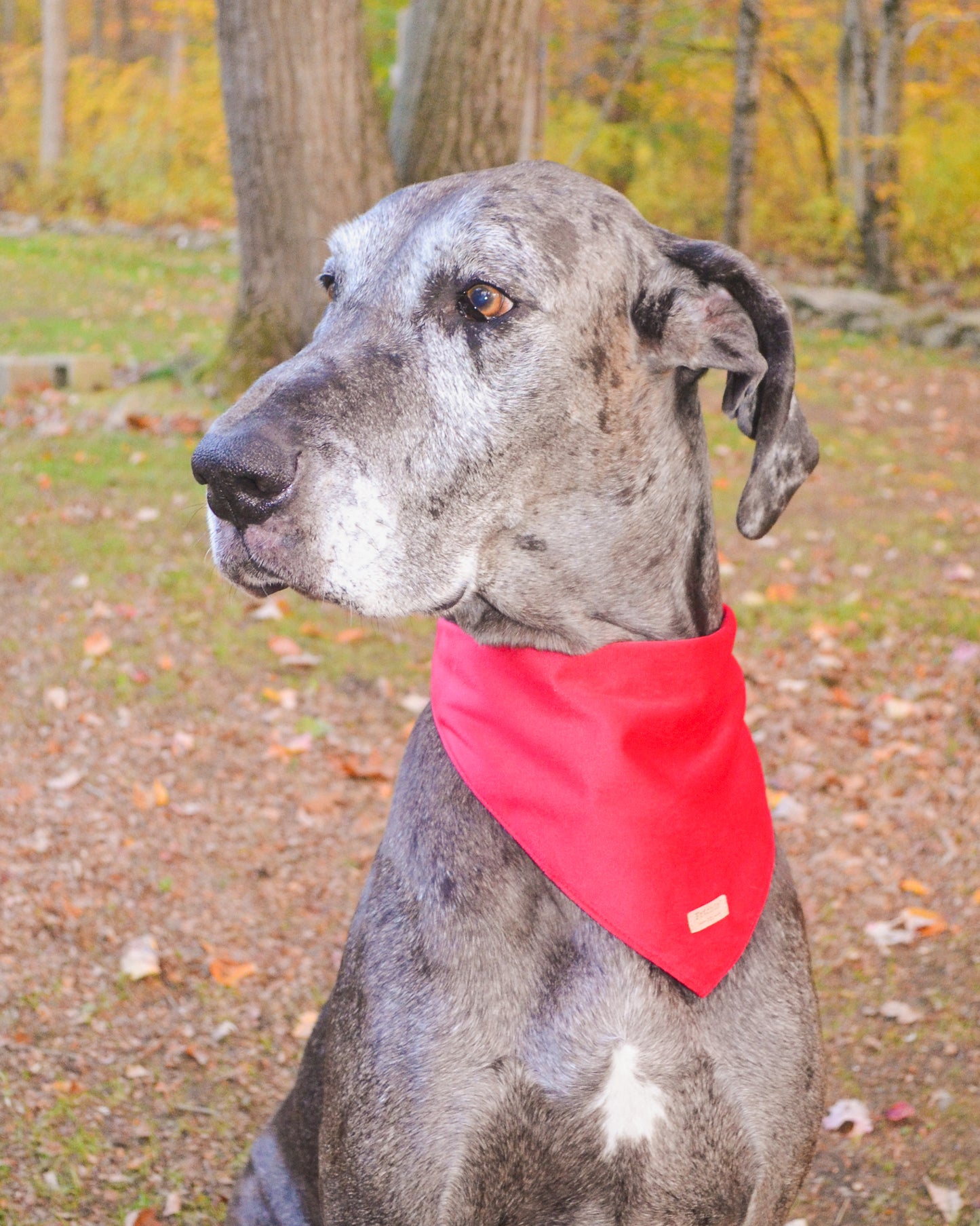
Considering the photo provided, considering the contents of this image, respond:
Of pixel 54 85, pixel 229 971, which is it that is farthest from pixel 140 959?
pixel 54 85

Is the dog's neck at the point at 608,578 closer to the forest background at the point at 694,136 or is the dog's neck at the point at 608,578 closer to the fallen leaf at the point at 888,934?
the fallen leaf at the point at 888,934

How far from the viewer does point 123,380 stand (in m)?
9.97

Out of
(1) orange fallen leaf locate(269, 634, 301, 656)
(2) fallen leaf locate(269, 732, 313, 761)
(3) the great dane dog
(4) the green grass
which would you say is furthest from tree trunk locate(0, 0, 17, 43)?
(3) the great dane dog

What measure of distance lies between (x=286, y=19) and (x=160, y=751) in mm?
4430

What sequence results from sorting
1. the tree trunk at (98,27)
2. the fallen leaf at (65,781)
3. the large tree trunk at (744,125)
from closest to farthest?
the fallen leaf at (65,781)
the large tree trunk at (744,125)
the tree trunk at (98,27)

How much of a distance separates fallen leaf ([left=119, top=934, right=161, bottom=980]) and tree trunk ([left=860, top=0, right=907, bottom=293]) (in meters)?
13.5

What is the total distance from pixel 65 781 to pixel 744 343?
364 centimetres

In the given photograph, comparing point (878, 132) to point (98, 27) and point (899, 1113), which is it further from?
point (98, 27)

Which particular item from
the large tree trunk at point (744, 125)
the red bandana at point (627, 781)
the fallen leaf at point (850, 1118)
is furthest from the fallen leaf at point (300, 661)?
the large tree trunk at point (744, 125)

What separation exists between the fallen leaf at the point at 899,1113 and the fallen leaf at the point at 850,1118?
6 cm

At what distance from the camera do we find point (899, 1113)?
11.7ft

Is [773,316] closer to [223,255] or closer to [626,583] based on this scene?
[626,583]

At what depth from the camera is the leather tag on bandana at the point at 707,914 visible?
→ 2314 millimetres

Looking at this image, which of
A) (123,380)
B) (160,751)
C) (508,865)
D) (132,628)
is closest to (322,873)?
(160,751)
